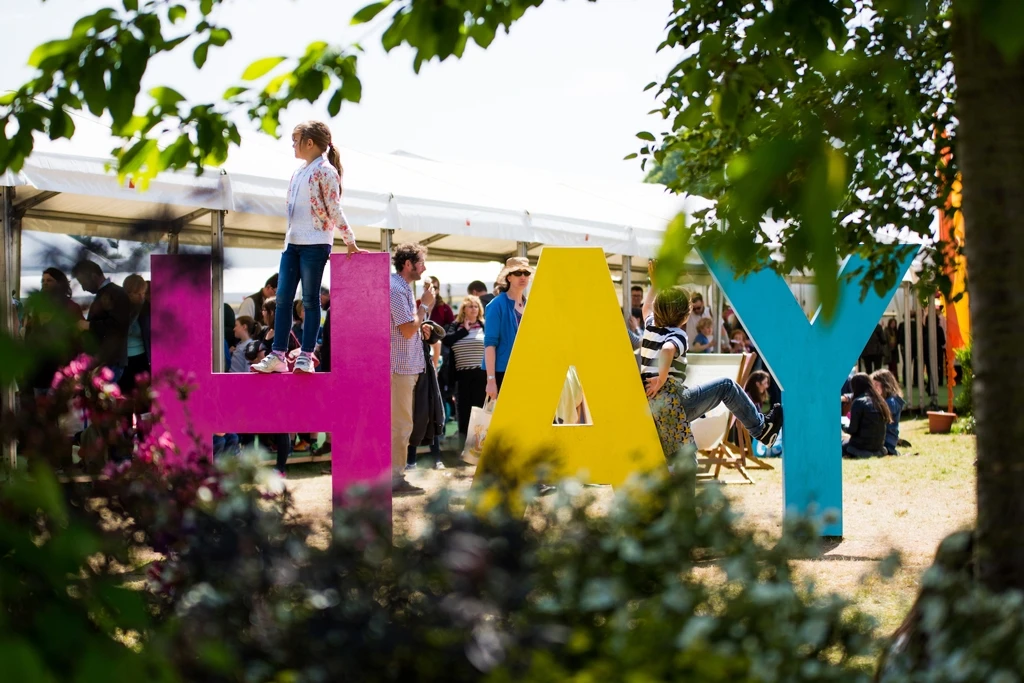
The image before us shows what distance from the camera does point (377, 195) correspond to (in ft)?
34.7

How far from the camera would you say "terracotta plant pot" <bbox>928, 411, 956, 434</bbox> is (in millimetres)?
14961

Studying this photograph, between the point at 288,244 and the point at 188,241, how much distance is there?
12.2ft

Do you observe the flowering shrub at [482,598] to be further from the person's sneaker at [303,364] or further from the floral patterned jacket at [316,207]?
the floral patterned jacket at [316,207]

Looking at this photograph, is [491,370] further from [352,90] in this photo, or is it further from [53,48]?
[53,48]

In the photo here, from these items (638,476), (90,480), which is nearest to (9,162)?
(90,480)

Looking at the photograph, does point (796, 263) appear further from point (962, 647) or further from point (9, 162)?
point (9, 162)

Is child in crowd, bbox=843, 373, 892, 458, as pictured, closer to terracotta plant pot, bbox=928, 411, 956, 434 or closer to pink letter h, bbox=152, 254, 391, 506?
terracotta plant pot, bbox=928, 411, 956, 434

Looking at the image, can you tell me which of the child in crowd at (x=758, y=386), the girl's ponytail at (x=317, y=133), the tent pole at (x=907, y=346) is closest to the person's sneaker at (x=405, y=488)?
the girl's ponytail at (x=317, y=133)

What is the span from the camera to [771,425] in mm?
9156

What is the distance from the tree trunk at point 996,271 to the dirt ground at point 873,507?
234 mm

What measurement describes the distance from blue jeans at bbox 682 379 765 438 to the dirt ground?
66cm


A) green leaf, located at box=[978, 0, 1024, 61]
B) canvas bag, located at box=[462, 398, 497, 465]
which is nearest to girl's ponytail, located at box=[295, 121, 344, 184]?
canvas bag, located at box=[462, 398, 497, 465]

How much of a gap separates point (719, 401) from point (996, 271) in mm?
5425

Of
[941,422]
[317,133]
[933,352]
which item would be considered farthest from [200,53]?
[933,352]
